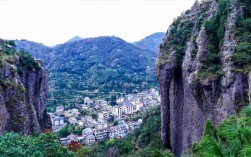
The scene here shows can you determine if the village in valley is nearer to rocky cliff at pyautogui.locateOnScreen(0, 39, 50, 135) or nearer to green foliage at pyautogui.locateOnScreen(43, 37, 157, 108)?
green foliage at pyautogui.locateOnScreen(43, 37, 157, 108)

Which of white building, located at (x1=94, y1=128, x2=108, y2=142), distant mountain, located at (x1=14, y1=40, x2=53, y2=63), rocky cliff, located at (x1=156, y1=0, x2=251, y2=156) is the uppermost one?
distant mountain, located at (x1=14, y1=40, x2=53, y2=63)

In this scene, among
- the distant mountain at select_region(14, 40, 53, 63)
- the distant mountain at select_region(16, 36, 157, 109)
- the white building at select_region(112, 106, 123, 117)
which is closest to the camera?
the white building at select_region(112, 106, 123, 117)

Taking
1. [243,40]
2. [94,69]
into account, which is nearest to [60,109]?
[94,69]

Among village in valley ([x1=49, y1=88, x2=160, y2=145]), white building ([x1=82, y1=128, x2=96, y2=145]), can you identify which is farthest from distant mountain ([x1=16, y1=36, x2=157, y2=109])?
white building ([x1=82, y1=128, x2=96, y2=145])

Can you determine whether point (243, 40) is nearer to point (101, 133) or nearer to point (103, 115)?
point (101, 133)

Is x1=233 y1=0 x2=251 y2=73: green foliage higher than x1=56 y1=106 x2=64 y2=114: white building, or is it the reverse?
x1=233 y1=0 x2=251 y2=73: green foliage

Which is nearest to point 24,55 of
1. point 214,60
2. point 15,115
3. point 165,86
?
point 15,115
